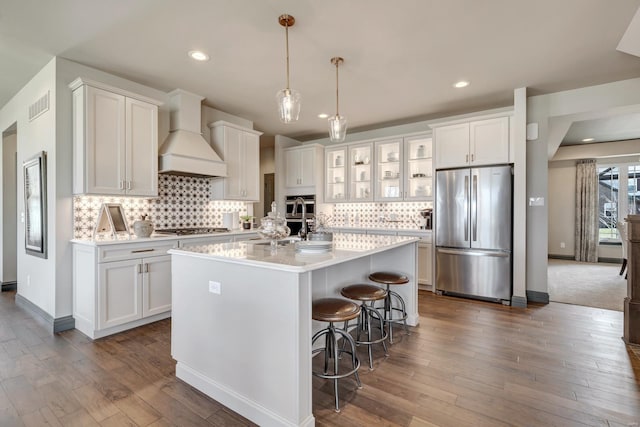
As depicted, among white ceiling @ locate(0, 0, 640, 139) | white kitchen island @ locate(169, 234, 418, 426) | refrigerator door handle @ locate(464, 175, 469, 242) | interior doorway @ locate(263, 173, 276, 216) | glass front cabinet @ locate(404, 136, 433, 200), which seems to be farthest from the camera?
interior doorway @ locate(263, 173, 276, 216)

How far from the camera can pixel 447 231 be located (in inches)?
175

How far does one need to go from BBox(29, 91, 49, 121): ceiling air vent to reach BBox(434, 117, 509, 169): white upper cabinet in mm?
4901

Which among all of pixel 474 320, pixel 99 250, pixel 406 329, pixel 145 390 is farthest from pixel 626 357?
pixel 99 250

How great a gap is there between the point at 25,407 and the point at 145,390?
0.67 m

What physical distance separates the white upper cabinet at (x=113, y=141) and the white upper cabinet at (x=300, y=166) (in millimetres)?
2810

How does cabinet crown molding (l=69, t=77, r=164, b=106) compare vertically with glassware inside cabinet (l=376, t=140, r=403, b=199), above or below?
above

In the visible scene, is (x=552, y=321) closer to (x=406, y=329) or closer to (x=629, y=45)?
(x=406, y=329)

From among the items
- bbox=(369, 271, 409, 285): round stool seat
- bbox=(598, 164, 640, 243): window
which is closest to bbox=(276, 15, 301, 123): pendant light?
bbox=(369, 271, 409, 285): round stool seat

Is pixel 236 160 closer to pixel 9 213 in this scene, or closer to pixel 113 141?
pixel 113 141

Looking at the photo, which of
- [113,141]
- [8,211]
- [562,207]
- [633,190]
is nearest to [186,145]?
[113,141]

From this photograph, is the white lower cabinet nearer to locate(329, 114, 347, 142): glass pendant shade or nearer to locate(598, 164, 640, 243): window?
locate(329, 114, 347, 142): glass pendant shade

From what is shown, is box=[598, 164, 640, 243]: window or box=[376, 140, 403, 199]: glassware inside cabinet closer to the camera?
box=[376, 140, 403, 199]: glassware inside cabinet

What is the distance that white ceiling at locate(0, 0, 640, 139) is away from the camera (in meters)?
2.37

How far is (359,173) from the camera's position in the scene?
577cm
